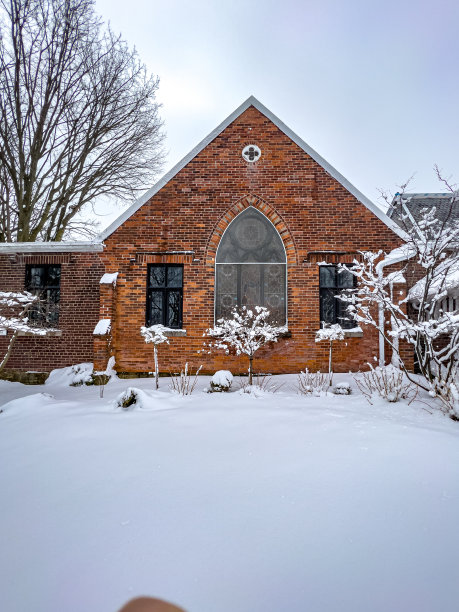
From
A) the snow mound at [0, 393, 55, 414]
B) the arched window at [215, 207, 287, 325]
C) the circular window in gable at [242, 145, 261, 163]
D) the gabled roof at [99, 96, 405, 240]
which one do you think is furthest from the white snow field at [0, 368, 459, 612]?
the circular window in gable at [242, 145, 261, 163]

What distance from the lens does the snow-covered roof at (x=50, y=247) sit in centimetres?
948

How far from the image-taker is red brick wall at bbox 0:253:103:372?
958 cm

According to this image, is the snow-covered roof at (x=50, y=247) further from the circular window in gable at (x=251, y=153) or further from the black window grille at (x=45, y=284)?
the circular window in gable at (x=251, y=153)

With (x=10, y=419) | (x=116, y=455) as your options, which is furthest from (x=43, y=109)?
(x=116, y=455)

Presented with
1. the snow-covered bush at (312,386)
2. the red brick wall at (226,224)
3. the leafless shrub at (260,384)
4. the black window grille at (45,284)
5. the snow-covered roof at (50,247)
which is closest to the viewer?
the snow-covered bush at (312,386)

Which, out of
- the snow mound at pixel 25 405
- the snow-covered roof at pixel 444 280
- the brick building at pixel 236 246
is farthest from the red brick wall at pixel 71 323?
the snow-covered roof at pixel 444 280

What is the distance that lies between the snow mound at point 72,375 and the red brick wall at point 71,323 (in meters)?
0.30

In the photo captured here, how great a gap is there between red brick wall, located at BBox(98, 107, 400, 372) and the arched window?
23cm

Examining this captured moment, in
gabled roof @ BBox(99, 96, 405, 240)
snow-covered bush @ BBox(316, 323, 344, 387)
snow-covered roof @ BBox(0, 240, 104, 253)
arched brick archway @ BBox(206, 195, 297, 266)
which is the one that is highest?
gabled roof @ BBox(99, 96, 405, 240)

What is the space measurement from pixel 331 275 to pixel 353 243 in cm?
99

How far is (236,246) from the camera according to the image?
30.6 feet

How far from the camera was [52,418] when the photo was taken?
4750 mm

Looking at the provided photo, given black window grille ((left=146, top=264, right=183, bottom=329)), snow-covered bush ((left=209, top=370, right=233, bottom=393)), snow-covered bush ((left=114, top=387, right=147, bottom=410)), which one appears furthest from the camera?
black window grille ((left=146, top=264, right=183, bottom=329))

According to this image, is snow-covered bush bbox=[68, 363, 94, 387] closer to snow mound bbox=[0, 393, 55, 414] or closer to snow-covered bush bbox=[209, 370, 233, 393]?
snow mound bbox=[0, 393, 55, 414]
